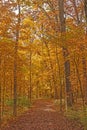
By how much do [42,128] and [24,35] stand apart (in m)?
6.58

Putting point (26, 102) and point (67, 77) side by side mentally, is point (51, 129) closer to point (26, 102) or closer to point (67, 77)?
point (67, 77)

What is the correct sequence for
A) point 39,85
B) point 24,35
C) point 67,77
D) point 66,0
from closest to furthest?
point 24,35
point 67,77
point 66,0
point 39,85

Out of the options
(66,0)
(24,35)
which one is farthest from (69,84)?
(66,0)

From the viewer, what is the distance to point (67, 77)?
17.4 meters

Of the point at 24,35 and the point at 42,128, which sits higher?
the point at 24,35

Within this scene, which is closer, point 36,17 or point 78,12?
point 78,12

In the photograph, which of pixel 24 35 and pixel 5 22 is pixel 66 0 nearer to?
pixel 24 35

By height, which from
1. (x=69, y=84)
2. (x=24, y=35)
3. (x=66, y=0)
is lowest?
(x=69, y=84)

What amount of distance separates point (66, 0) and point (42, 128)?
15010 mm

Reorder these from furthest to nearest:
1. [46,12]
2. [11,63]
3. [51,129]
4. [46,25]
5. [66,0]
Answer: [46,25] < [66,0] < [46,12] < [11,63] < [51,129]

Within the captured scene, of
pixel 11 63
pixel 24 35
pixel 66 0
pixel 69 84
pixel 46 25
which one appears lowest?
pixel 69 84

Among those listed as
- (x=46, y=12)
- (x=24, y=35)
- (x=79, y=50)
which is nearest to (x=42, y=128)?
Result: (x=79, y=50)

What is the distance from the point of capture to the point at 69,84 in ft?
60.4

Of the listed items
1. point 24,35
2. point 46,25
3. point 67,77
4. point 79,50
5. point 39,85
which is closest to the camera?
point 79,50
